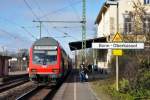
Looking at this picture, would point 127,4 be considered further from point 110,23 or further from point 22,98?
point 22,98

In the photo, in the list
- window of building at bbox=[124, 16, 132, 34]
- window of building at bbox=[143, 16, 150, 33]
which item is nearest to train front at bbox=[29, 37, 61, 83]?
window of building at bbox=[124, 16, 132, 34]

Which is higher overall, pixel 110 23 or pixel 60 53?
pixel 110 23

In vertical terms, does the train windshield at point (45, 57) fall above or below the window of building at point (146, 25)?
below

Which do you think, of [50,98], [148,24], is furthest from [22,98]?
[148,24]

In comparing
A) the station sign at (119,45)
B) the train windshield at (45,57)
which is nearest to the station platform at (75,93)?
the train windshield at (45,57)

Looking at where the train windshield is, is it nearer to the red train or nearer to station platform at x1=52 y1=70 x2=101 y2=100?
the red train

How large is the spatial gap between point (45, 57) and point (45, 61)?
1.19ft

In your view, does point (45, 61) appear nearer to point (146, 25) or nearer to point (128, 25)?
point (146, 25)

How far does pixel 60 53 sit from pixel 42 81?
8.68ft

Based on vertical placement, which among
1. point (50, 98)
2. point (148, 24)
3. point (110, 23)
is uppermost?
point (110, 23)

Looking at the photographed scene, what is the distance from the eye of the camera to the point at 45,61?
112ft

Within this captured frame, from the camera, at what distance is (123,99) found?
767 inches

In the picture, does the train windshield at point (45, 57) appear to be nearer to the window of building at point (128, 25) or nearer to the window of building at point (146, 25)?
the window of building at point (128, 25)

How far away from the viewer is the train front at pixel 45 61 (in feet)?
111
